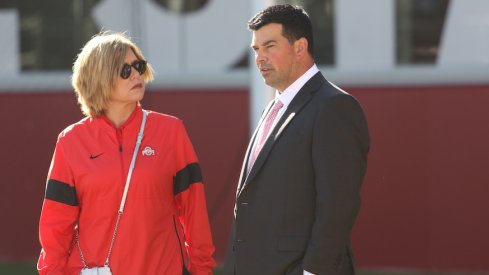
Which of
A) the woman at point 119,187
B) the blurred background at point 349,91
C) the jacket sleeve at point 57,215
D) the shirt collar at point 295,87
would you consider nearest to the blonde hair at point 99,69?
the woman at point 119,187

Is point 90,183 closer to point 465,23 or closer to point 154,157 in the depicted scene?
point 154,157

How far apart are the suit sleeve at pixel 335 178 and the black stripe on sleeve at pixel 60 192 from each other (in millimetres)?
1082

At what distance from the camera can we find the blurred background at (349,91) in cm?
777

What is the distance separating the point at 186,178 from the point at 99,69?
567 millimetres

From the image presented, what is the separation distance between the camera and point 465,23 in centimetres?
768

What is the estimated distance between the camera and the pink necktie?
12.6 ft

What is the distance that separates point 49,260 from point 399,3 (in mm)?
4536

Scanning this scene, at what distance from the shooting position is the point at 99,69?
4.17 m

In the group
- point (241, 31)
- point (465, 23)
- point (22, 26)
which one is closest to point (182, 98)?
point (241, 31)

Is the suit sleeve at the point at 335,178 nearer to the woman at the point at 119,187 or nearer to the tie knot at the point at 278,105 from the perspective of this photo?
the tie knot at the point at 278,105

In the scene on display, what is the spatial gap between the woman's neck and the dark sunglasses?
0.13 metres

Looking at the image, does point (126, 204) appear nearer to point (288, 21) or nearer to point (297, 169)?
point (297, 169)

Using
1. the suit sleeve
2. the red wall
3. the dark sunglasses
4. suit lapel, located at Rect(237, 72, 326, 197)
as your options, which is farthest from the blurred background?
the suit sleeve

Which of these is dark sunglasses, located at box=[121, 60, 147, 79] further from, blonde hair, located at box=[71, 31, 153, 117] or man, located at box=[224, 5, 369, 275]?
man, located at box=[224, 5, 369, 275]
